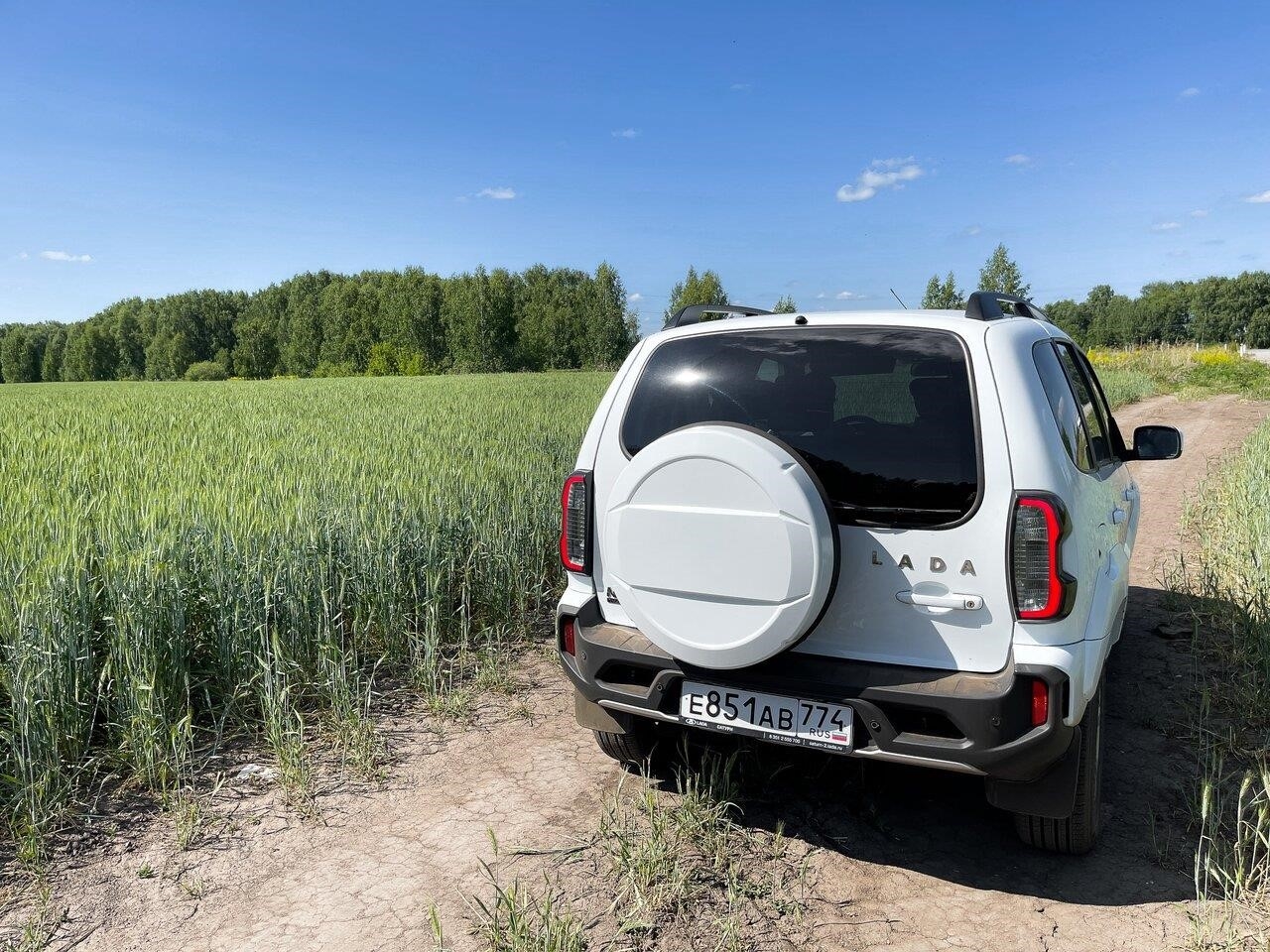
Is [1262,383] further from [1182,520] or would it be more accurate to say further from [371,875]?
[371,875]

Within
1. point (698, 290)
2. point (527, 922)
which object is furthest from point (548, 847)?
point (698, 290)

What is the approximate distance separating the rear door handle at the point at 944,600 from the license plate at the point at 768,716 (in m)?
0.41

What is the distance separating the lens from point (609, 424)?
320 centimetres

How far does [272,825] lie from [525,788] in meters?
1.00

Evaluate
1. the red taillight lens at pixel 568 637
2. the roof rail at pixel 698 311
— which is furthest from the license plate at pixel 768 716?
the roof rail at pixel 698 311

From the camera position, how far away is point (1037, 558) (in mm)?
2402

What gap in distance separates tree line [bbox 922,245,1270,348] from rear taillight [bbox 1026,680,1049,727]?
11682 centimetres

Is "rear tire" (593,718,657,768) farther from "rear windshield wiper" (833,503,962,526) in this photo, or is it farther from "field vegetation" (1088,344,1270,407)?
"field vegetation" (1088,344,1270,407)

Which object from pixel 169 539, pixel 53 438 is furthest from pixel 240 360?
pixel 169 539

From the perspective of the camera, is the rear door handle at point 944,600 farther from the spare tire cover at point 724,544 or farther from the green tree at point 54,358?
the green tree at point 54,358

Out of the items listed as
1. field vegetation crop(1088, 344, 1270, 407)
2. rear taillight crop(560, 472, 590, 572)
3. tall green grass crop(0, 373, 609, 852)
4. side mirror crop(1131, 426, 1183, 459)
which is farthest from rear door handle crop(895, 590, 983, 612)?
field vegetation crop(1088, 344, 1270, 407)

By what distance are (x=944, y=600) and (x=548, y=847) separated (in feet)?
5.48

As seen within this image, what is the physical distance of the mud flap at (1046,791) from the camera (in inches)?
103

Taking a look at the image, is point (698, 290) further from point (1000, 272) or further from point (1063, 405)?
point (1063, 405)
